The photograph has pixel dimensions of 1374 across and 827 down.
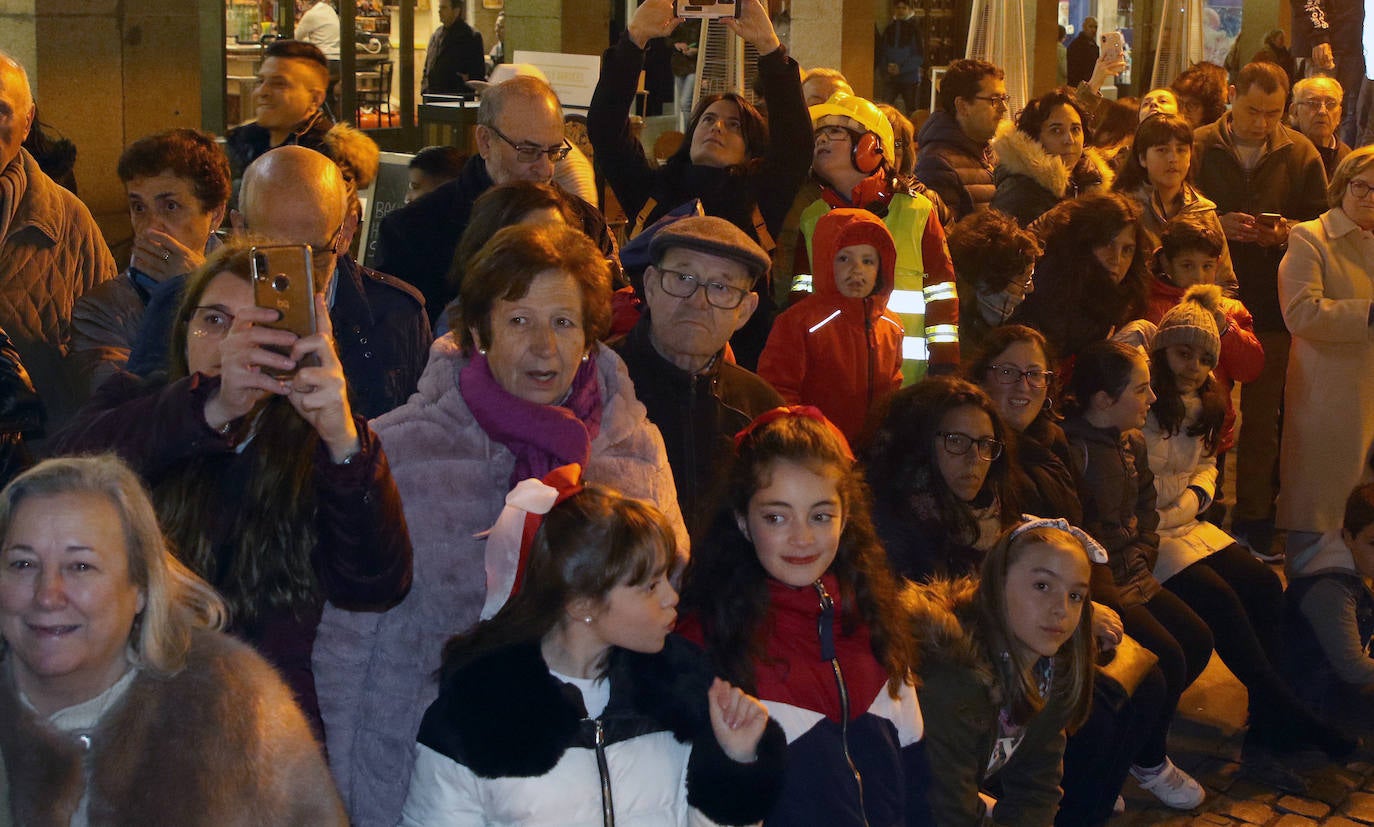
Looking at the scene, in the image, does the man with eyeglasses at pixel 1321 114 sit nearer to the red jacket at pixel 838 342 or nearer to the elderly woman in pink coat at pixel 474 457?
the red jacket at pixel 838 342

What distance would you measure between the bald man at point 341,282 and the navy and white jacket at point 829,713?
1080mm

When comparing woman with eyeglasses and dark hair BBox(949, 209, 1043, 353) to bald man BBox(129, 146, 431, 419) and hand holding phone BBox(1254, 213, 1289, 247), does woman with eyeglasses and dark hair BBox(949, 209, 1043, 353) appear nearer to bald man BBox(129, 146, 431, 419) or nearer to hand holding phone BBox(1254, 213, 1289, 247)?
hand holding phone BBox(1254, 213, 1289, 247)

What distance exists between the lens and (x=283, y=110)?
20.3 ft

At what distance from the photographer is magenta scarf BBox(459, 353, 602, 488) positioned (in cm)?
329

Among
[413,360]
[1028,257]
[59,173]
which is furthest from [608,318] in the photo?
[59,173]

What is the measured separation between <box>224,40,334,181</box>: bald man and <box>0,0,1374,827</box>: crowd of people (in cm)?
2

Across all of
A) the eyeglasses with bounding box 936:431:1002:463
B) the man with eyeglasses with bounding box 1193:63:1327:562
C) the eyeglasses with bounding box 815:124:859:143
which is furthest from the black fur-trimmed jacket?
the man with eyeglasses with bounding box 1193:63:1327:562

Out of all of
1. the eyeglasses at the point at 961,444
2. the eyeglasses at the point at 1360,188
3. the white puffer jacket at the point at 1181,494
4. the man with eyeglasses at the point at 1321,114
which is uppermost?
the man with eyeglasses at the point at 1321,114

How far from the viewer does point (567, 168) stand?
5.89 m

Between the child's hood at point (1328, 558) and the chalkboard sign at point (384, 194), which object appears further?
the chalkboard sign at point (384, 194)

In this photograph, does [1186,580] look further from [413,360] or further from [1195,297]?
[413,360]

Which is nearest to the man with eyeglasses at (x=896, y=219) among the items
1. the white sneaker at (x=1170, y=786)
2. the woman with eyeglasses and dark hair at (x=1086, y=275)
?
the woman with eyeglasses and dark hair at (x=1086, y=275)

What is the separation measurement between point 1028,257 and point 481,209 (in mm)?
2554

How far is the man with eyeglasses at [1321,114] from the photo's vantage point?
30.4 ft
